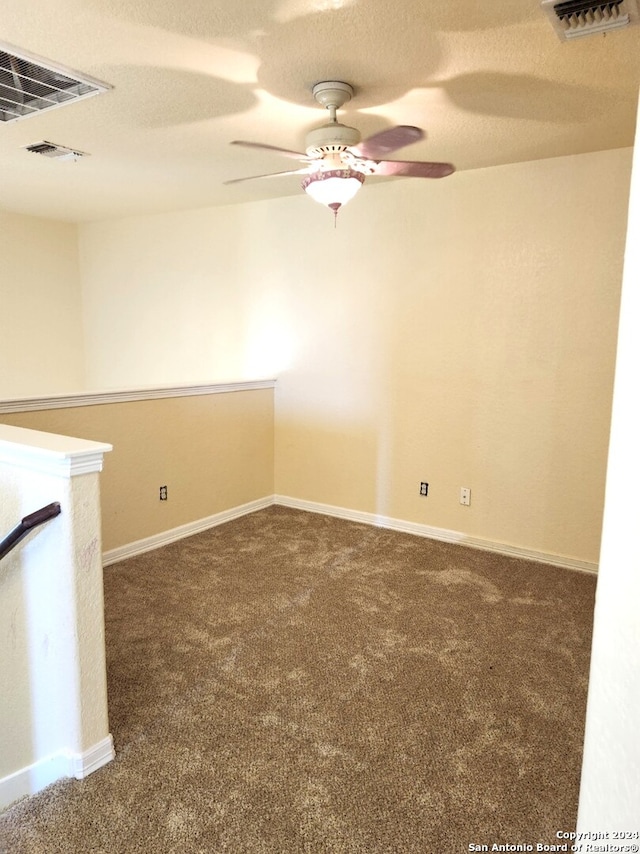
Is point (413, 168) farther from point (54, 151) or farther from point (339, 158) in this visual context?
point (54, 151)

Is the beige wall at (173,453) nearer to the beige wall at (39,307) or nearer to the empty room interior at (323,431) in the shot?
the empty room interior at (323,431)

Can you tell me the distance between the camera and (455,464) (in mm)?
3840

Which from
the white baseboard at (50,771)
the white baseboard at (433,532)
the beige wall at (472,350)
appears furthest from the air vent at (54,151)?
the white baseboard at (50,771)

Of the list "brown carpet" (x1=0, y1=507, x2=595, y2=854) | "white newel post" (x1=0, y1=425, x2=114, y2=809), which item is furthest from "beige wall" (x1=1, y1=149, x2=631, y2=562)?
"white newel post" (x1=0, y1=425, x2=114, y2=809)

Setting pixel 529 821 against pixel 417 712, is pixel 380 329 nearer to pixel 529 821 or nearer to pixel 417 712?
pixel 417 712

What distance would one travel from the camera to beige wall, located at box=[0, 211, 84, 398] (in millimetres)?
5266

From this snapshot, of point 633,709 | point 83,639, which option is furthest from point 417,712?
point 633,709

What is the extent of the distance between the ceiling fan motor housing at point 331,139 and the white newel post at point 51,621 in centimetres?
153

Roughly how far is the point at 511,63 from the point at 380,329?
2.04 meters

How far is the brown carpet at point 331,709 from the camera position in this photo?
160 centimetres

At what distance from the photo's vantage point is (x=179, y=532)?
12.9ft

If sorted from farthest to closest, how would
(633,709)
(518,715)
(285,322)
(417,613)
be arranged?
1. (285,322)
2. (417,613)
3. (518,715)
4. (633,709)

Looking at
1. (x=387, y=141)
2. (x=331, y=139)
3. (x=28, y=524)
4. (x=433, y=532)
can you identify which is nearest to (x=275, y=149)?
(x=331, y=139)

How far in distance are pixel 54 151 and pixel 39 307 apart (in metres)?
2.53
